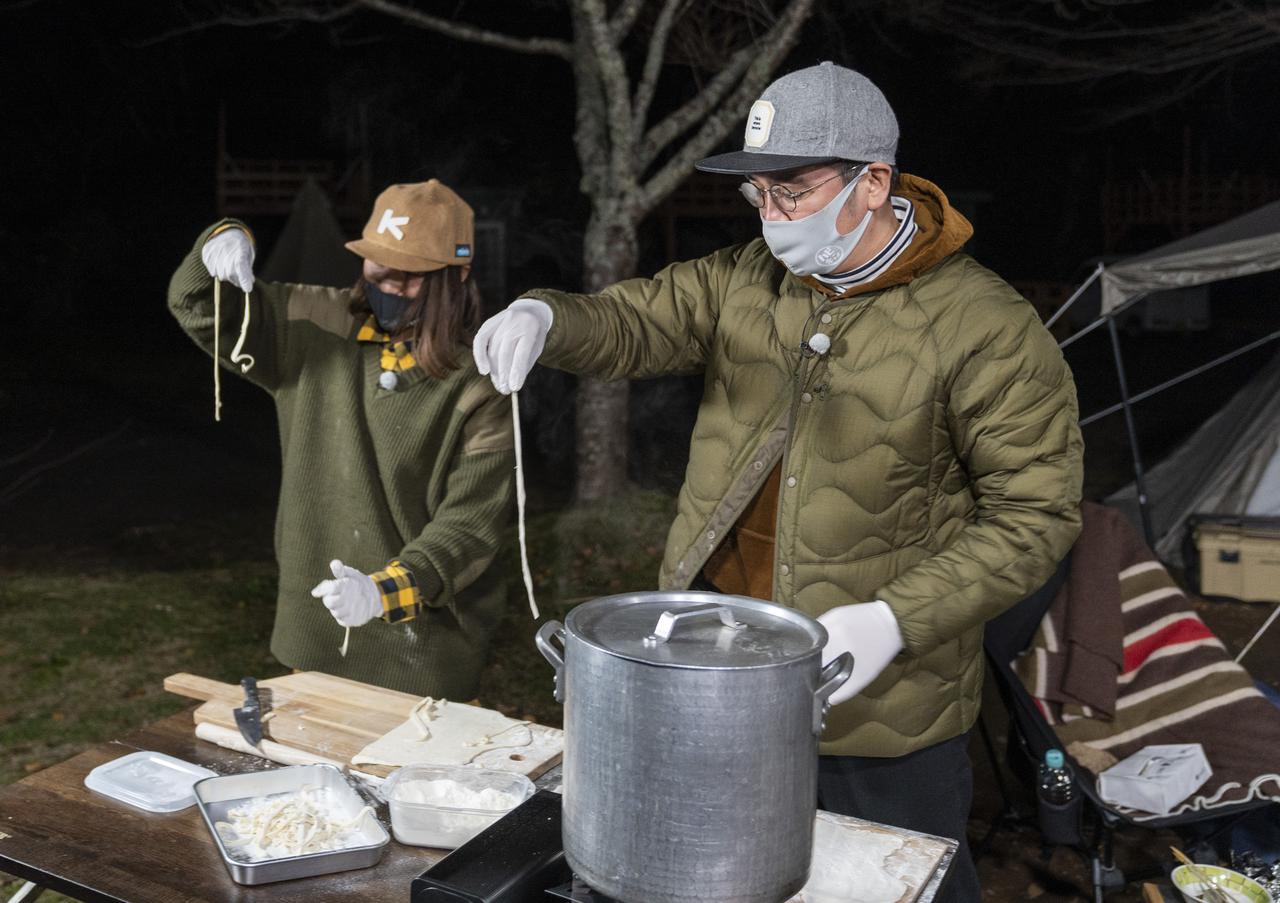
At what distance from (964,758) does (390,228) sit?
5.49ft

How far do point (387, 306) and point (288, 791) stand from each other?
4.16 feet

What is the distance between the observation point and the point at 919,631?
198 cm

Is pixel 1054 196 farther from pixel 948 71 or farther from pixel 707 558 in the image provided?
pixel 707 558

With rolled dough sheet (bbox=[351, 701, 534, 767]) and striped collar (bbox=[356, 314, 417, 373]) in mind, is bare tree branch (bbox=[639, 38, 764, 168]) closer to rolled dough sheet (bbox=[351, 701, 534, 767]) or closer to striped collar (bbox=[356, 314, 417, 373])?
striped collar (bbox=[356, 314, 417, 373])

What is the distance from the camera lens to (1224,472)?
7.55 metres

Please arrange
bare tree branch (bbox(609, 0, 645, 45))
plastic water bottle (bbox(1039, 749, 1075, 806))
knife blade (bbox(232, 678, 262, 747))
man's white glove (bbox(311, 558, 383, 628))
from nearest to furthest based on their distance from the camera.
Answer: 1. knife blade (bbox(232, 678, 262, 747))
2. man's white glove (bbox(311, 558, 383, 628))
3. plastic water bottle (bbox(1039, 749, 1075, 806))
4. bare tree branch (bbox(609, 0, 645, 45))

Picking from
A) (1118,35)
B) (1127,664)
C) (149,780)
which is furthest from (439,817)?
(1118,35)

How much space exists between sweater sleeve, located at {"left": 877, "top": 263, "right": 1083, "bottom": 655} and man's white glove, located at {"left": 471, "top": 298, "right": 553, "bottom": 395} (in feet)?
2.24

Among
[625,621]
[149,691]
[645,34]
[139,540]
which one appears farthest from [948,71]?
[625,621]

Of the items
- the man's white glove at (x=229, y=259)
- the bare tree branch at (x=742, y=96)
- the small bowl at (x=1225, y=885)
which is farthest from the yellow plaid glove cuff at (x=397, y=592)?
the bare tree branch at (x=742, y=96)

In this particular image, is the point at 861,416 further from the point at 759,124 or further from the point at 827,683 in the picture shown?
the point at 827,683

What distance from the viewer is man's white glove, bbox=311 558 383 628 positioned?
2453mm

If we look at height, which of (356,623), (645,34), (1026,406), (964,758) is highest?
(645,34)

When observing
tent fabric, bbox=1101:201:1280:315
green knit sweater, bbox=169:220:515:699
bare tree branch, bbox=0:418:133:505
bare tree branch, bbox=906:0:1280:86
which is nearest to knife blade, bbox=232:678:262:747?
green knit sweater, bbox=169:220:515:699
